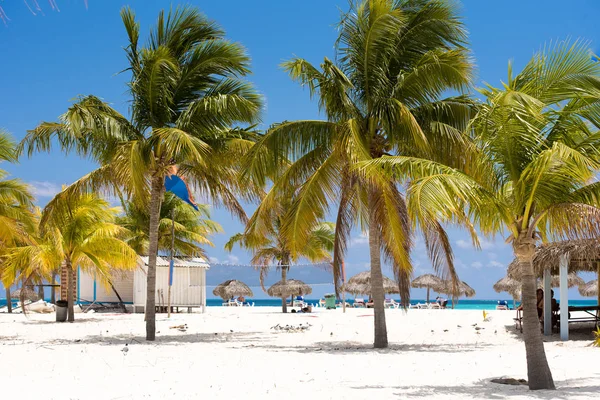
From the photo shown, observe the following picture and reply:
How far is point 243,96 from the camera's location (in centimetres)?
1464

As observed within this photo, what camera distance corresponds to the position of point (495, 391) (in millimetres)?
7617

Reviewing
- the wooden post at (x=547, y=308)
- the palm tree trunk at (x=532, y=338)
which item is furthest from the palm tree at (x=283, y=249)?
the palm tree trunk at (x=532, y=338)

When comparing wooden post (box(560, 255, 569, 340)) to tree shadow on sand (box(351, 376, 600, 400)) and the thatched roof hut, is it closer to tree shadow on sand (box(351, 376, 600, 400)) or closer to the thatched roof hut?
tree shadow on sand (box(351, 376, 600, 400))

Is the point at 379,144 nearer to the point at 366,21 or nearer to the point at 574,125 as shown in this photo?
the point at 366,21

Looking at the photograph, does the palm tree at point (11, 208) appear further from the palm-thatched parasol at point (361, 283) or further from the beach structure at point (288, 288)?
the palm-thatched parasol at point (361, 283)

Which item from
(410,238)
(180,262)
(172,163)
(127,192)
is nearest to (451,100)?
(410,238)

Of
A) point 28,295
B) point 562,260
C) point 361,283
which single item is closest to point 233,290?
point 361,283

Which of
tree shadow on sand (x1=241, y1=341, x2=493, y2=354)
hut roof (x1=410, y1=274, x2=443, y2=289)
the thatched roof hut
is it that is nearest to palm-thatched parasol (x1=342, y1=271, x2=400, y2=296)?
hut roof (x1=410, y1=274, x2=443, y2=289)

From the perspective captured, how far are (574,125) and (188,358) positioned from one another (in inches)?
280

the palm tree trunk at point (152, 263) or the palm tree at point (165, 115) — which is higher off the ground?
the palm tree at point (165, 115)

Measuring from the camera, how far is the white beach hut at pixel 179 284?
Result: 28438 mm

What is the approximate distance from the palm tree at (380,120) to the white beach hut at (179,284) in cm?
1637

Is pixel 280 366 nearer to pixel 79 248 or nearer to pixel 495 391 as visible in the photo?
pixel 495 391

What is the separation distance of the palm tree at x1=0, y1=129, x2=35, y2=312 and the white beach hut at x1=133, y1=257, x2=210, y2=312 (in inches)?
346
